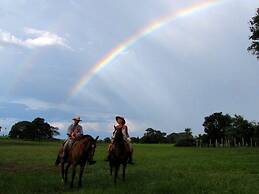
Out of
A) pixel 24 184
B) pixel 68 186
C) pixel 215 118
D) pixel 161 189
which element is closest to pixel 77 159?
pixel 68 186

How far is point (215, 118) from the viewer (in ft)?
564

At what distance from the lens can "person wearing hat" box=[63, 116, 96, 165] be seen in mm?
19734

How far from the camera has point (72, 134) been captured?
20.0m

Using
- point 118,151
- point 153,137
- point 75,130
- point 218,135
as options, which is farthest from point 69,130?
point 153,137

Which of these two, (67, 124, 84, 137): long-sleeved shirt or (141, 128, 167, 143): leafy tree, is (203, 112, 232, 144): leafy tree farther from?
(67, 124, 84, 137): long-sleeved shirt

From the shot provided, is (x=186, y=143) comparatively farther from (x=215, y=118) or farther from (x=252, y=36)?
(x=252, y=36)

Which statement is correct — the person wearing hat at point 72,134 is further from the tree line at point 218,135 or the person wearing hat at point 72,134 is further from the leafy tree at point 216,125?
the leafy tree at point 216,125

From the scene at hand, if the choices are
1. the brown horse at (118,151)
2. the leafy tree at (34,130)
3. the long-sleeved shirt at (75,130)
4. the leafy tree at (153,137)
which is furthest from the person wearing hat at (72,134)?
the leafy tree at (153,137)

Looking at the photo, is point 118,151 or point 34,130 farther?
point 34,130

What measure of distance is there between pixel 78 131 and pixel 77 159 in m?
1.85

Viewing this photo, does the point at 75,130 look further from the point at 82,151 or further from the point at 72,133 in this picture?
the point at 82,151

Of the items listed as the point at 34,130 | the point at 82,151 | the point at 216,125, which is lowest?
the point at 82,151

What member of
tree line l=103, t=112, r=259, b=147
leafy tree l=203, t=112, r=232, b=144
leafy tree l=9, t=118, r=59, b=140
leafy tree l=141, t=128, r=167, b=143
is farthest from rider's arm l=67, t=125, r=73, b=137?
leafy tree l=141, t=128, r=167, b=143

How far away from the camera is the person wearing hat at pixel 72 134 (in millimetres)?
19734
